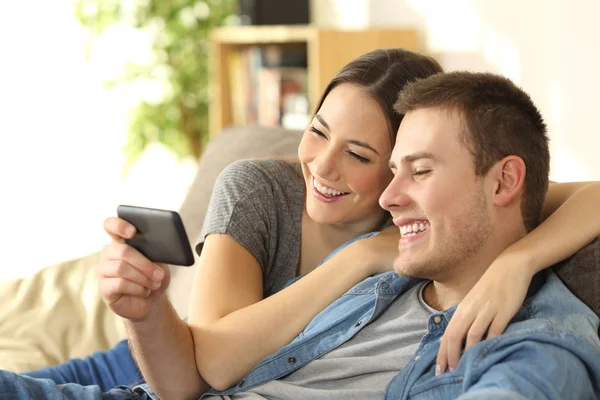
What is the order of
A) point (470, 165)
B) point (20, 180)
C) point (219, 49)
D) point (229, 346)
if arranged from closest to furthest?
point (470, 165) → point (229, 346) → point (219, 49) → point (20, 180)

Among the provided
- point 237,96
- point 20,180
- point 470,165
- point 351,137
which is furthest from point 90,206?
point 470,165

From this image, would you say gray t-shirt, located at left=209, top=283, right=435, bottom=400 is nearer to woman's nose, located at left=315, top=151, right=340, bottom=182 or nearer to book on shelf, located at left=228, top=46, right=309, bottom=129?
woman's nose, located at left=315, top=151, right=340, bottom=182

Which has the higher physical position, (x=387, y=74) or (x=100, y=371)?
(x=387, y=74)

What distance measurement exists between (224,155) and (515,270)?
1.31m

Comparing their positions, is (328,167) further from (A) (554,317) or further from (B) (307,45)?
(B) (307,45)

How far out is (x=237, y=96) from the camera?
4434mm

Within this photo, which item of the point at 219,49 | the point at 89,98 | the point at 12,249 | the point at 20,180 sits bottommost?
the point at 12,249

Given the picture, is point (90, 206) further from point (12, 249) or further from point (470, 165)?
point (470, 165)

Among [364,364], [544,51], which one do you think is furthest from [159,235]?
[544,51]

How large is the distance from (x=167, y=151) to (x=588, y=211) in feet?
12.7

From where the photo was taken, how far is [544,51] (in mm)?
3053

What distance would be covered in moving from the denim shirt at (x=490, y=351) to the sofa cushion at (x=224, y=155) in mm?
819

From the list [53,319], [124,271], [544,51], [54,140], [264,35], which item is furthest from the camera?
[54,140]

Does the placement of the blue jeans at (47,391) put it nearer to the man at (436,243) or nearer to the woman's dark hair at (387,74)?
the man at (436,243)
